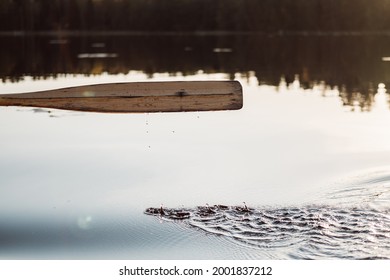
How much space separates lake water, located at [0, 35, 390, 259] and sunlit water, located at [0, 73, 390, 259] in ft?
0.03

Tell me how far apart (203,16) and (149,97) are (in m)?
30.7

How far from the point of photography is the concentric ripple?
142 inches

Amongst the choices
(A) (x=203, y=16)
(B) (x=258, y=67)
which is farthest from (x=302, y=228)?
(A) (x=203, y=16)

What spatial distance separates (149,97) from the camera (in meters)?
4.46

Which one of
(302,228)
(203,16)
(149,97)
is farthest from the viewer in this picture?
(203,16)

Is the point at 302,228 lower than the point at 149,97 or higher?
lower

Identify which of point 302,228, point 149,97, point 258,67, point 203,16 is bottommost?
point 302,228

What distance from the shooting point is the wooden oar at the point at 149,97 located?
4.44 m

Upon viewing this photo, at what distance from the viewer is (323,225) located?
3.91m

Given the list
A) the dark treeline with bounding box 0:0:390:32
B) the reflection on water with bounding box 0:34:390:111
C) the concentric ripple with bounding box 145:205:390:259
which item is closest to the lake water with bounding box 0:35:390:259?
the concentric ripple with bounding box 145:205:390:259

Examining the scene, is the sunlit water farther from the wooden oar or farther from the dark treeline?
A: the dark treeline

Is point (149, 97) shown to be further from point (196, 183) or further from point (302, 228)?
point (302, 228)
